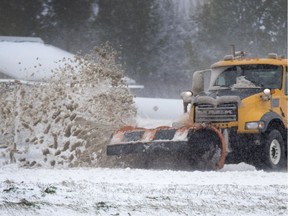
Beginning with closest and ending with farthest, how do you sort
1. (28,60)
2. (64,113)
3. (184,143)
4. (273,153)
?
1. (184,143)
2. (273,153)
3. (64,113)
4. (28,60)

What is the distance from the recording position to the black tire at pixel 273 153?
12.2m

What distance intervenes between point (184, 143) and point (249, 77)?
2188 mm

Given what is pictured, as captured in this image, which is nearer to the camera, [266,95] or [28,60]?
[266,95]

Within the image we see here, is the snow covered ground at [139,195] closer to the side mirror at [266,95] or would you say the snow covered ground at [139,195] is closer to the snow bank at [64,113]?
the side mirror at [266,95]

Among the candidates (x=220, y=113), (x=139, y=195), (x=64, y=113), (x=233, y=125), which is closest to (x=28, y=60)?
(x=64, y=113)

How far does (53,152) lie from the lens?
44.7 feet

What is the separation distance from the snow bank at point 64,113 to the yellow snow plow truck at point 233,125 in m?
1.10

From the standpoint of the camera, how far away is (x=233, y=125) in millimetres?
12211

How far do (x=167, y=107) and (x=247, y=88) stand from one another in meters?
10.1

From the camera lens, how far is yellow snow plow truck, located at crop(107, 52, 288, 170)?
1178 centimetres

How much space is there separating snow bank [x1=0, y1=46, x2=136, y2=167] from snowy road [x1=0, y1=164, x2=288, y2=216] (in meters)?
2.87

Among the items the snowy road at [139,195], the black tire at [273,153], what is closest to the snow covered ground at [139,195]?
the snowy road at [139,195]

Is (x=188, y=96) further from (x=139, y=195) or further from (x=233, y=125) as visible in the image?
(x=139, y=195)

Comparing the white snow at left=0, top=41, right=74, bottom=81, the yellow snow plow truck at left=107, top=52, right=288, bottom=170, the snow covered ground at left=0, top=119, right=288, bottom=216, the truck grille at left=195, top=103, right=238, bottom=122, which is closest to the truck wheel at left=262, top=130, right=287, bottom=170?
the yellow snow plow truck at left=107, top=52, right=288, bottom=170
